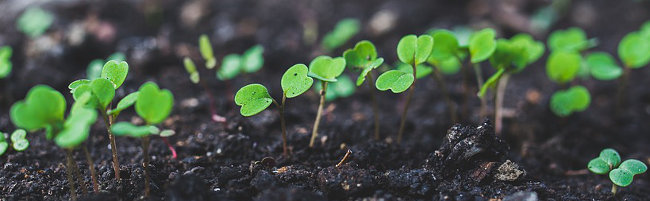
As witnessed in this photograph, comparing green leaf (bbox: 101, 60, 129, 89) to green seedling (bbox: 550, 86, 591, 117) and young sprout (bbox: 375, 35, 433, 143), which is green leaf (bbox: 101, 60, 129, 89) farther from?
green seedling (bbox: 550, 86, 591, 117)

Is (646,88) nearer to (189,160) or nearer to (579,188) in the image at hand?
(579,188)

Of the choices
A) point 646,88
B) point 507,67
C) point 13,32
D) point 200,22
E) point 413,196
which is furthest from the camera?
point 200,22

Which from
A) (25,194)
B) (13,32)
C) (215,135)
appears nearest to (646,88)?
(215,135)

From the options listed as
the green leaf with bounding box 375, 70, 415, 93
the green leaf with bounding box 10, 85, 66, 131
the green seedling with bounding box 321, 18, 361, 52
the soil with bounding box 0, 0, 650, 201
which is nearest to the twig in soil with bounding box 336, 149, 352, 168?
the soil with bounding box 0, 0, 650, 201

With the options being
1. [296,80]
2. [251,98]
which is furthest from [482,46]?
[251,98]

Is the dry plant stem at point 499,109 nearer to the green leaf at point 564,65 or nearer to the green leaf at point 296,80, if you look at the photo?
the green leaf at point 564,65

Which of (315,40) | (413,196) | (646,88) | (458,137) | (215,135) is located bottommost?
(413,196)
